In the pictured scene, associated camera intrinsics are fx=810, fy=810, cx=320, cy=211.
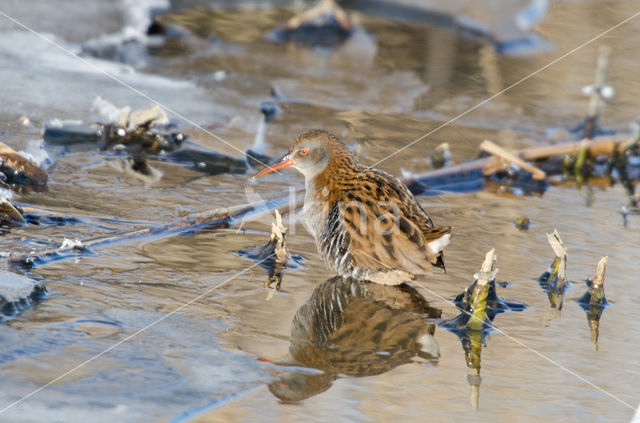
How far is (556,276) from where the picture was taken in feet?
13.3

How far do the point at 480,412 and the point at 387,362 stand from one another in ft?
1.60

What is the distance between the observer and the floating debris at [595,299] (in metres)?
3.80

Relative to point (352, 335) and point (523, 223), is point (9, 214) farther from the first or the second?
point (523, 223)

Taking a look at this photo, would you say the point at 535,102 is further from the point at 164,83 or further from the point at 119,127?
the point at 119,127

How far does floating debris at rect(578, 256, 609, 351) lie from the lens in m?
3.80

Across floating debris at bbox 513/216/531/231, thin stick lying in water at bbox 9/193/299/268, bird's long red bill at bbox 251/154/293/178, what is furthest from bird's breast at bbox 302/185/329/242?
floating debris at bbox 513/216/531/231

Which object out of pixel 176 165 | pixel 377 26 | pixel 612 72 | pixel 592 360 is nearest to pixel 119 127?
pixel 176 165

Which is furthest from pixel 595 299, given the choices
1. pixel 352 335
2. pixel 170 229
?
pixel 170 229

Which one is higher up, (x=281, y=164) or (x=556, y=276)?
(x=281, y=164)

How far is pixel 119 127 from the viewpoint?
5.61 m

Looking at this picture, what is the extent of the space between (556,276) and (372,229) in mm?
959

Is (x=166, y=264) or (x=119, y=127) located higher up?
(x=119, y=127)

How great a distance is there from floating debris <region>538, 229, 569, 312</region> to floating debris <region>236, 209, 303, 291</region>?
4.18 ft

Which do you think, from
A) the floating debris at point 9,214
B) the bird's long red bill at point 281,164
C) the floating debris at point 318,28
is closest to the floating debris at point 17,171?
the floating debris at point 9,214
